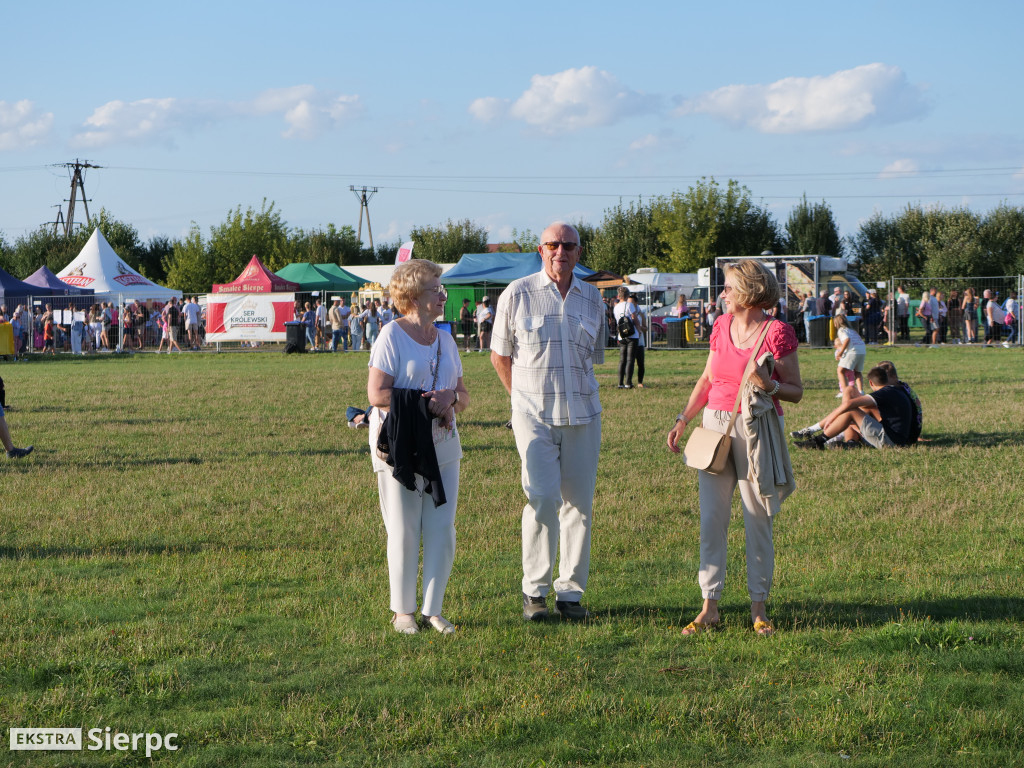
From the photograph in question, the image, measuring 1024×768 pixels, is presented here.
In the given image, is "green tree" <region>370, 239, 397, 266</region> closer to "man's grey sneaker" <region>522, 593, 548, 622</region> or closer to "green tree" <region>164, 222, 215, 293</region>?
"green tree" <region>164, 222, 215, 293</region>

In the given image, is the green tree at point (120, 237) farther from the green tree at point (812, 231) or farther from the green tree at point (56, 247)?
the green tree at point (812, 231)

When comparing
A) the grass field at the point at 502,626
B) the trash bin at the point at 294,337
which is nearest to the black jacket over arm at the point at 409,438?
the grass field at the point at 502,626

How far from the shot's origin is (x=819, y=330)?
1302 inches

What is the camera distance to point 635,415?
577 inches

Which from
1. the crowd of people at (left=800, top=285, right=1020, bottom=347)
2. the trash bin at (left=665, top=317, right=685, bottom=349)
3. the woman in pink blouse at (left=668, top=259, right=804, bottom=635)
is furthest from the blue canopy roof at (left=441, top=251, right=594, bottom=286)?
the woman in pink blouse at (left=668, top=259, right=804, bottom=635)

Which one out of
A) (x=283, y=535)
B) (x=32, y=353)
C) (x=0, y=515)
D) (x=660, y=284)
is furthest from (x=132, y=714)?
(x=660, y=284)

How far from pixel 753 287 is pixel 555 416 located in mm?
1181

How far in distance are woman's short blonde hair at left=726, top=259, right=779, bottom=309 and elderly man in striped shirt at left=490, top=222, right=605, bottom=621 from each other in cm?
80

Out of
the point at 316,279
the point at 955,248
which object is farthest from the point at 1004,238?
the point at 316,279

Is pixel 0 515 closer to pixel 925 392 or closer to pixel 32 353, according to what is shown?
pixel 925 392

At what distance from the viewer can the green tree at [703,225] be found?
6222cm

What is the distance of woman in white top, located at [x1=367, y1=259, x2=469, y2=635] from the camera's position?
5141mm

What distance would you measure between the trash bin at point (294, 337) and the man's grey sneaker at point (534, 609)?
1176 inches

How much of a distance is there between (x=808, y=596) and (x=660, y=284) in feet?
129
